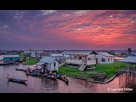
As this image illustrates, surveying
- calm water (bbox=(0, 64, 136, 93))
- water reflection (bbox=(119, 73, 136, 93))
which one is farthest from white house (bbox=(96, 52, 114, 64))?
calm water (bbox=(0, 64, 136, 93))

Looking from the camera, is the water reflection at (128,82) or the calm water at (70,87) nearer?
the calm water at (70,87)

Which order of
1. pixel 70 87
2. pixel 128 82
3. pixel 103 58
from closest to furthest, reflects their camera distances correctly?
pixel 70 87
pixel 128 82
pixel 103 58

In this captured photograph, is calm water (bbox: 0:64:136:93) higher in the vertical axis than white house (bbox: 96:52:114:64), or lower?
lower

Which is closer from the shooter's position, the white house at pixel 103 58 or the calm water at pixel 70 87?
the calm water at pixel 70 87

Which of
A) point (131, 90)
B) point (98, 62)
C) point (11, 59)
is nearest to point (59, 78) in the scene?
point (131, 90)

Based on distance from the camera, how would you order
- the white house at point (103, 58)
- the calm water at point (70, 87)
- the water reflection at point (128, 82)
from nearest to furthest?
the calm water at point (70, 87) → the water reflection at point (128, 82) → the white house at point (103, 58)

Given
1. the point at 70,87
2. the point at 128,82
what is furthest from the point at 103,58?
the point at 70,87

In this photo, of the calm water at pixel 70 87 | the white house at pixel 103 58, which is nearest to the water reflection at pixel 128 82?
the calm water at pixel 70 87

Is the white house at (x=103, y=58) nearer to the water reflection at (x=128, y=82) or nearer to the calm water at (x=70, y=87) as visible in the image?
the water reflection at (x=128, y=82)

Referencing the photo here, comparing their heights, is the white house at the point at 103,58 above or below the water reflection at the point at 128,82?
above

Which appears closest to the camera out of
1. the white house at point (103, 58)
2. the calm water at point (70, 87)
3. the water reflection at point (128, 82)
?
the calm water at point (70, 87)

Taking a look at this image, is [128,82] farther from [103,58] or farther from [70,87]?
[103,58]

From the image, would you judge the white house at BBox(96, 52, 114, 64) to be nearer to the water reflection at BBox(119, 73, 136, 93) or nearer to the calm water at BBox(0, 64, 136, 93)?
the water reflection at BBox(119, 73, 136, 93)
